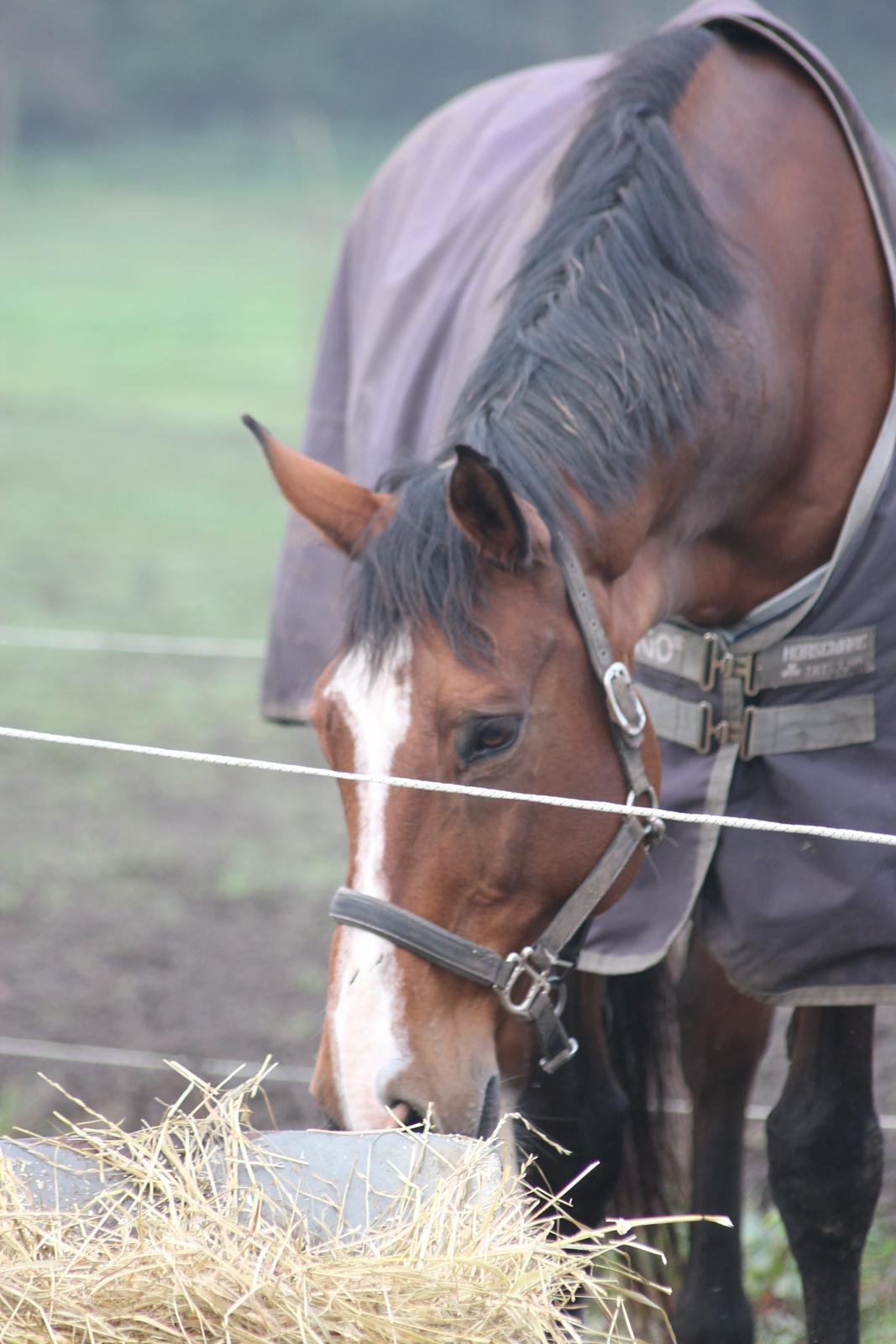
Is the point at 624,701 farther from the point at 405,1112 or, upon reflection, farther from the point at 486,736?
the point at 405,1112

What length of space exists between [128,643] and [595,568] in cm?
421

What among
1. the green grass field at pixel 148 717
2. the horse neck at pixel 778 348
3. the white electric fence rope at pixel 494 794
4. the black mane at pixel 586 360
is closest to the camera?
the white electric fence rope at pixel 494 794

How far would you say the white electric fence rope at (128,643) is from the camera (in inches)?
182

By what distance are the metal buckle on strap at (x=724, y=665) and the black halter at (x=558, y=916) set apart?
1.07 ft

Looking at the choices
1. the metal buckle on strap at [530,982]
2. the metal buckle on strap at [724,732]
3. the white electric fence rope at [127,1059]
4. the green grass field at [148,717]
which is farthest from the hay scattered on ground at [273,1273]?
the white electric fence rope at [127,1059]

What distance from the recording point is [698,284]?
1.93m

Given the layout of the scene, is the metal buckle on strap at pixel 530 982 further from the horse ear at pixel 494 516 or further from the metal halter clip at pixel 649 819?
the horse ear at pixel 494 516

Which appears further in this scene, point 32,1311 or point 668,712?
point 668,712

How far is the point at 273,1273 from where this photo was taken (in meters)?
1.24

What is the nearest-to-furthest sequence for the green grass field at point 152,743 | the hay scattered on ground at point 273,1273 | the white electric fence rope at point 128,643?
the hay scattered on ground at point 273,1273, the green grass field at point 152,743, the white electric fence rope at point 128,643

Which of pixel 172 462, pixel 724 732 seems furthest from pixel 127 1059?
pixel 172 462

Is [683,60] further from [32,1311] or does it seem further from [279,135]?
[279,135]

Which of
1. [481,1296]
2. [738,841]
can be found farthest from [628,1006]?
[481,1296]

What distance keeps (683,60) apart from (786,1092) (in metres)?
1.46
